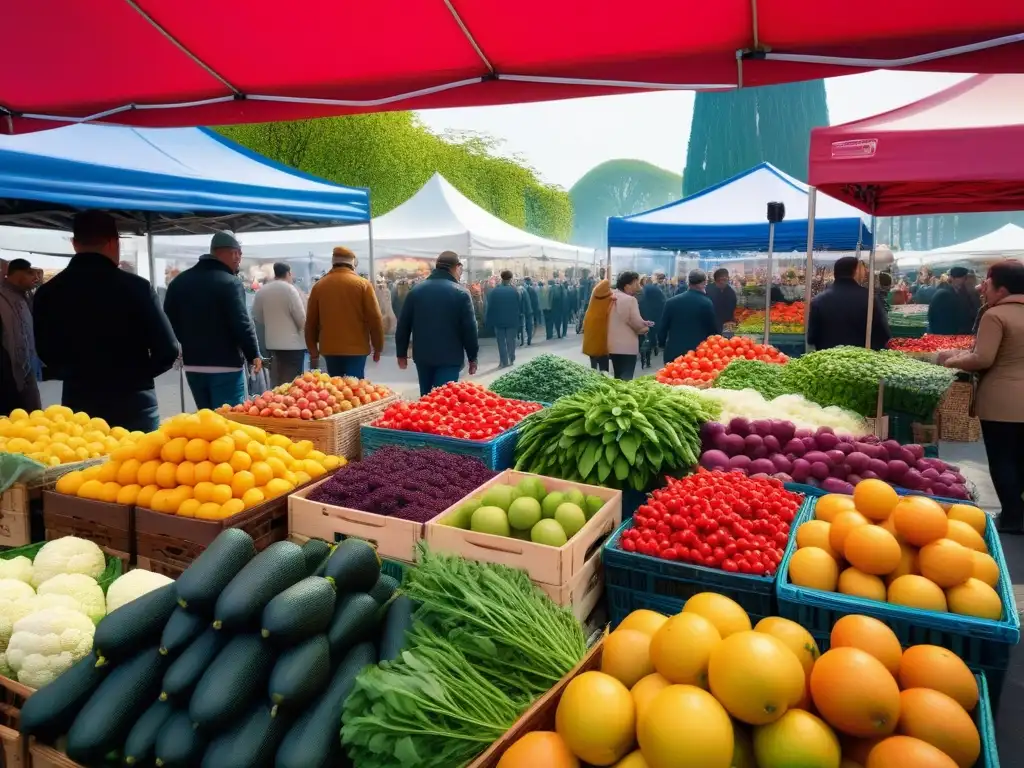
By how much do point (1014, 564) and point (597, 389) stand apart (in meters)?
2.85

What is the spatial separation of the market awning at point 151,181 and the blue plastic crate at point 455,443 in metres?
2.98

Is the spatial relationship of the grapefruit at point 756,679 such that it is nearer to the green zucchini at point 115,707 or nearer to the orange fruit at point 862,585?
the orange fruit at point 862,585

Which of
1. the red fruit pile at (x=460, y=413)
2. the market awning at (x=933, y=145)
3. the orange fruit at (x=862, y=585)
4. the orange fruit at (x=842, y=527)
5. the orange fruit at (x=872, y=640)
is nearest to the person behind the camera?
the orange fruit at (x=872, y=640)

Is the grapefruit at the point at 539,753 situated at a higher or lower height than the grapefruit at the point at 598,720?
lower

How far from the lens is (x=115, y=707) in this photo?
180 cm

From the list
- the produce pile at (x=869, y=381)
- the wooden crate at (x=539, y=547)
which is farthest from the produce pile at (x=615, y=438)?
the produce pile at (x=869, y=381)

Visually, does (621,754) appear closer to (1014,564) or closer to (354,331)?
(1014,564)

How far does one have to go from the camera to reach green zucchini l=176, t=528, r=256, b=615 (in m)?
1.93

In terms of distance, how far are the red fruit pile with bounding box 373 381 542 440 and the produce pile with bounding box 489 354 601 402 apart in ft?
1.21

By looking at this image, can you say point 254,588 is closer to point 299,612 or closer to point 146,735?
point 299,612

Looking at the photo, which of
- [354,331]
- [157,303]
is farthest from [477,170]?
[157,303]

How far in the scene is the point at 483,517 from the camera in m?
2.60

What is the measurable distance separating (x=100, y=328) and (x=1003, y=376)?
569 cm

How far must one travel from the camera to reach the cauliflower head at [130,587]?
2.39 meters
